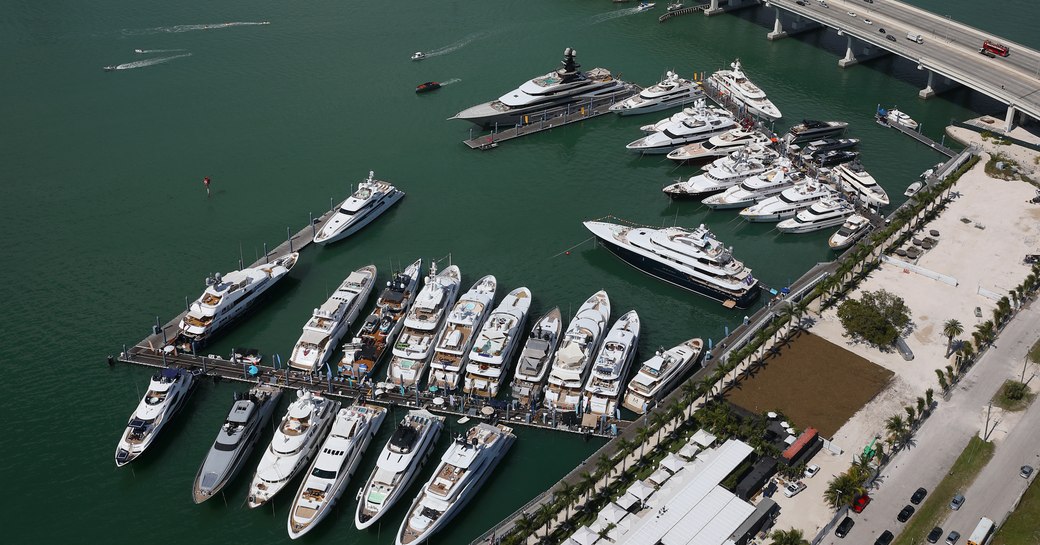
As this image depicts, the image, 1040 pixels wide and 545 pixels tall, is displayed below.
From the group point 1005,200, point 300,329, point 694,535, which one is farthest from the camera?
point 1005,200

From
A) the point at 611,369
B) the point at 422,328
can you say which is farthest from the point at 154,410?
the point at 611,369

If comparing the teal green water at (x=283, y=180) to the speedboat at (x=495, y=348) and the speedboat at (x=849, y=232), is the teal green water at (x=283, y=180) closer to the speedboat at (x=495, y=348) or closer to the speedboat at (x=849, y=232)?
the speedboat at (x=849, y=232)

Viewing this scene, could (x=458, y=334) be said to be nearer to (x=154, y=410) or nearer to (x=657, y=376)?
(x=657, y=376)

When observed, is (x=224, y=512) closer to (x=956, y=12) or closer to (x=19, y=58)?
(x=19, y=58)

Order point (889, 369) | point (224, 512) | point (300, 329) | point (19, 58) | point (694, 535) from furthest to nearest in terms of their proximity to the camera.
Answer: point (19, 58) → point (300, 329) → point (889, 369) → point (224, 512) → point (694, 535)

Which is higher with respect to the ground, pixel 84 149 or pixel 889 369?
pixel 84 149

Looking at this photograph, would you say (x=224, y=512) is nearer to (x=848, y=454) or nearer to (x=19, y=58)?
(x=848, y=454)

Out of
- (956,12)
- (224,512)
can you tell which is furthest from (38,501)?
(956,12)

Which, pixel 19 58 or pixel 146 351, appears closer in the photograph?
pixel 146 351

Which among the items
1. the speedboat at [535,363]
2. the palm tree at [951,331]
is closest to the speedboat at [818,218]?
the palm tree at [951,331]

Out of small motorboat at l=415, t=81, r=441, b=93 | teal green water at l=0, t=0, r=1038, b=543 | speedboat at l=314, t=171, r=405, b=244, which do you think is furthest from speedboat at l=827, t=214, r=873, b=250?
small motorboat at l=415, t=81, r=441, b=93
